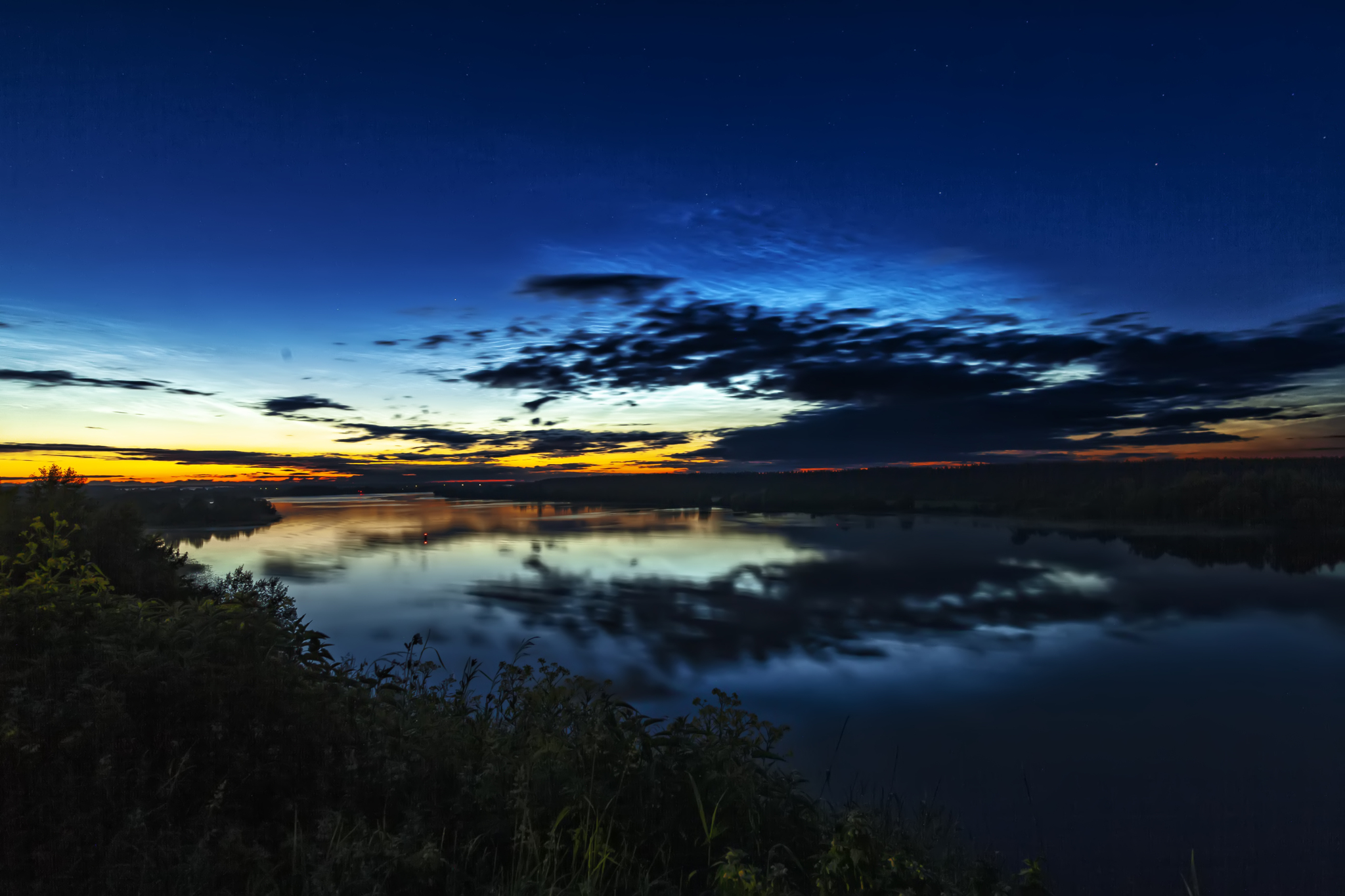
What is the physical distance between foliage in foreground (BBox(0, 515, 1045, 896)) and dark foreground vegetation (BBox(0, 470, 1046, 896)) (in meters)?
0.02

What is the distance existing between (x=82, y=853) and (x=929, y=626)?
770 inches

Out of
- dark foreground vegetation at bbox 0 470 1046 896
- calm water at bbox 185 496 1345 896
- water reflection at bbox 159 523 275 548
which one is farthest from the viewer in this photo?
water reflection at bbox 159 523 275 548

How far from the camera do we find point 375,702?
6625 mm

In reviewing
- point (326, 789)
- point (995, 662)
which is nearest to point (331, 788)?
point (326, 789)

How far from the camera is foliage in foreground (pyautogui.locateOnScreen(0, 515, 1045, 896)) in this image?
4.13 metres

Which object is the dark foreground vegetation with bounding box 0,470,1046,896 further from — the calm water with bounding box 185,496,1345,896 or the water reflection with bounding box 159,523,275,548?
the water reflection with bounding box 159,523,275,548

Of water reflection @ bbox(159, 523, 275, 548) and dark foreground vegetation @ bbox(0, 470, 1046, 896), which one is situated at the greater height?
dark foreground vegetation @ bbox(0, 470, 1046, 896)

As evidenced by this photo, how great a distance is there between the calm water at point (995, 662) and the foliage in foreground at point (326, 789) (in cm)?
373

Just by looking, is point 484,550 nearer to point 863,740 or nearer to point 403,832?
point 863,740

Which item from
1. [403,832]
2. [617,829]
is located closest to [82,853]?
[403,832]

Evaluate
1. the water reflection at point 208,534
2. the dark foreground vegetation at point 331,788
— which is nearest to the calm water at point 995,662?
the dark foreground vegetation at point 331,788

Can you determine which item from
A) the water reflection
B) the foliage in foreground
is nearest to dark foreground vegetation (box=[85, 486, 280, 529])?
the water reflection

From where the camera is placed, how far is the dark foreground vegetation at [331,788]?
4129 mm

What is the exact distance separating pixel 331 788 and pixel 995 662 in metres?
15.8
